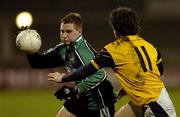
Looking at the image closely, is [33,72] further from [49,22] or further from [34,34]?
[34,34]

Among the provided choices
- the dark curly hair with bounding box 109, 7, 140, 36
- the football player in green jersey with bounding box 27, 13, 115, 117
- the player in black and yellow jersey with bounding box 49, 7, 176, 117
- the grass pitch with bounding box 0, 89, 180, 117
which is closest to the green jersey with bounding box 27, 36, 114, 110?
the football player in green jersey with bounding box 27, 13, 115, 117

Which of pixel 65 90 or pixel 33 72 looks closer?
pixel 65 90

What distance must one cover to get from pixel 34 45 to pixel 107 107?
120 cm

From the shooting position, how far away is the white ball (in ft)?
27.3

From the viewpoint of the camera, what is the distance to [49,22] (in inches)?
1245

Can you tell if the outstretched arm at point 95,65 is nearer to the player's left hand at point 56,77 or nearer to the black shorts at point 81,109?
the player's left hand at point 56,77

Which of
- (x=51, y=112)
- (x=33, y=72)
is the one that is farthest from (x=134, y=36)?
(x=33, y=72)

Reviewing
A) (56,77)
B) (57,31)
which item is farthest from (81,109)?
(57,31)

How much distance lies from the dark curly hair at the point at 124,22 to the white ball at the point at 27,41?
1376mm

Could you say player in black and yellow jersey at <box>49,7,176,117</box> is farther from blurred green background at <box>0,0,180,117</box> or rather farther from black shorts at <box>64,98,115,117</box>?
blurred green background at <box>0,0,180,117</box>

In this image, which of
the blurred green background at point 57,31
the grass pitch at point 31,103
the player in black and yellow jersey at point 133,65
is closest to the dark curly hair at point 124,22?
the player in black and yellow jersey at point 133,65

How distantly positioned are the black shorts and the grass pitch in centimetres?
615

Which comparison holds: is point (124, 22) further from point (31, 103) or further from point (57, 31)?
point (57, 31)

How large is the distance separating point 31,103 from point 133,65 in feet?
36.4
